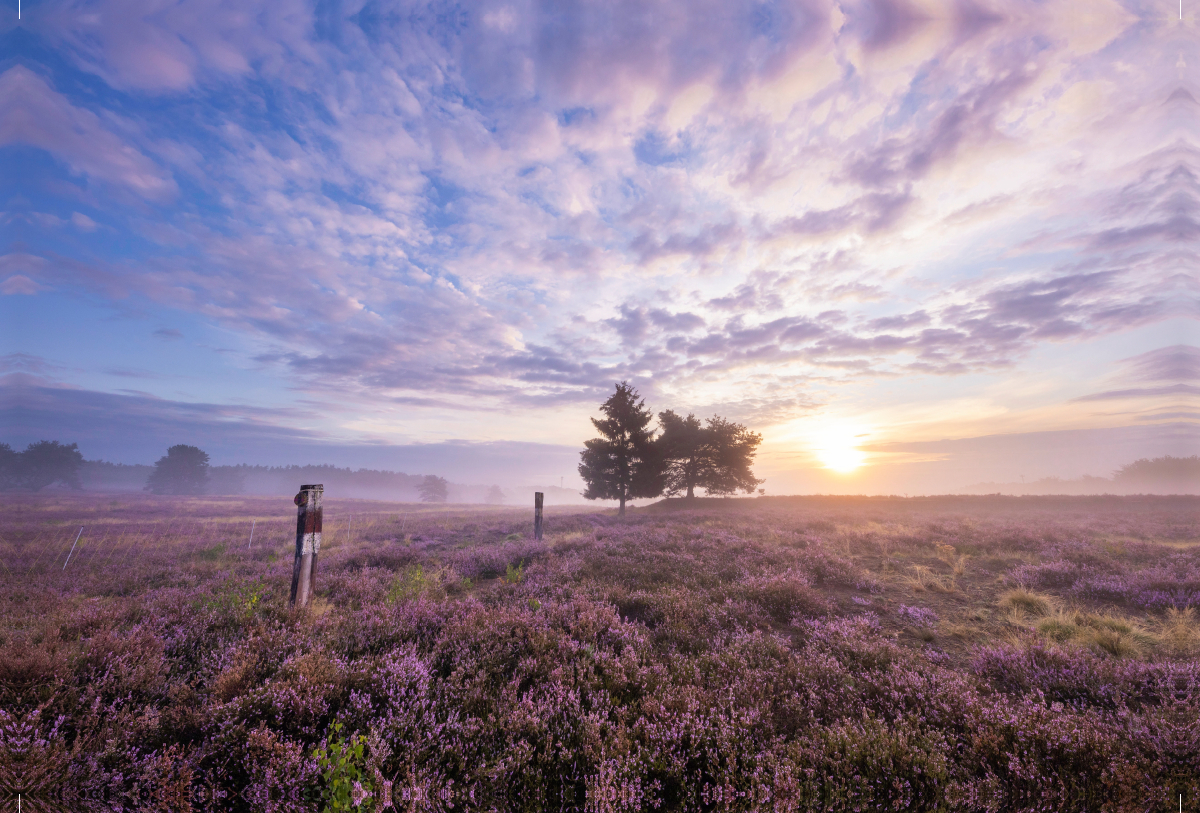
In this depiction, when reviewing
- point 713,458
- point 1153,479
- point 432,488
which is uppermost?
point 713,458

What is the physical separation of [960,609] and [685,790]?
7818 mm

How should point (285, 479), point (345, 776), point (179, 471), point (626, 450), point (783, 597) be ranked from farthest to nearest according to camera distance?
point (285, 479) < point (179, 471) < point (626, 450) < point (783, 597) < point (345, 776)

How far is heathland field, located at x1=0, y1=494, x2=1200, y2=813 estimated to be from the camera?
8.91 feet

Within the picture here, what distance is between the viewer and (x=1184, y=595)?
24.2 ft

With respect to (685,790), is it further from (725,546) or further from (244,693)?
(725,546)

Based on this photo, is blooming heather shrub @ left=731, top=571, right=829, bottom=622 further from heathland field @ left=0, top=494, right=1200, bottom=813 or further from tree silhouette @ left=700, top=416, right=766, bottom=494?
tree silhouette @ left=700, top=416, right=766, bottom=494

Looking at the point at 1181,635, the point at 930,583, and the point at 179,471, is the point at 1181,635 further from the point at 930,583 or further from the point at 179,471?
the point at 179,471

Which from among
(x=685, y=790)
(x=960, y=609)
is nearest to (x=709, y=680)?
(x=685, y=790)

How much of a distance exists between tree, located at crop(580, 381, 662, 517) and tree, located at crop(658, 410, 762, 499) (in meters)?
2.85

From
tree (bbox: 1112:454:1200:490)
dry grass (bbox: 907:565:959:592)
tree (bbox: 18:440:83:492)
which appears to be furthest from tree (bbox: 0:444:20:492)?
tree (bbox: 1112:454:1200:490)

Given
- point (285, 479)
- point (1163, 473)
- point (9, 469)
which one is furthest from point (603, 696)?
point (285, 479)

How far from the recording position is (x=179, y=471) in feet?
239

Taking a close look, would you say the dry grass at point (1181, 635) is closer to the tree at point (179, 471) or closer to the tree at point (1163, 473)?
the tree at point (179, 471)

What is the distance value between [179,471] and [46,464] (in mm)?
14785
